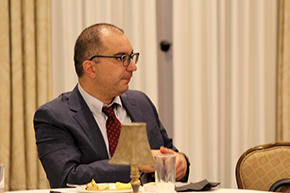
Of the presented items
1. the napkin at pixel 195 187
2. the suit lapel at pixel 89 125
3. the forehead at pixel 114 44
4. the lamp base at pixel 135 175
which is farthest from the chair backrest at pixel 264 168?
the lamp base at pixel 135 175

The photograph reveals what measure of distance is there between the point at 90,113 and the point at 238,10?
1810 mm

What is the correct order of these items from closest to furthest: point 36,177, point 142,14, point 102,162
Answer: point 102,162
point 36,177
point 142,14

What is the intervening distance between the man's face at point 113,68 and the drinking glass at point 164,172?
35.5 inches

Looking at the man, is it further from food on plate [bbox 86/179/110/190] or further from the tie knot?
food on plate [bbox 86/179/110/190]

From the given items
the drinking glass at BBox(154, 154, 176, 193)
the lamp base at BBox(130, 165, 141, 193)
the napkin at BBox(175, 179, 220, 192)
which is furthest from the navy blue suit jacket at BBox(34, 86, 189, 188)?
the lamp base at BBox(130, 165, 141, 193)

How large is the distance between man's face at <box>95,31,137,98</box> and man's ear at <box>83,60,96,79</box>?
24 millimetres

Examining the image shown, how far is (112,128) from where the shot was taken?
1924 mm

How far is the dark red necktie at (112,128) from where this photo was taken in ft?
6.20

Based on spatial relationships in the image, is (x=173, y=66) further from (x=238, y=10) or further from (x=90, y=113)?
(x=90, y=113)

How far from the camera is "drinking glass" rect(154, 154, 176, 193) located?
108 cm

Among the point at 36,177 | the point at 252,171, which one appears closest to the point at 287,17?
the point at 252,171

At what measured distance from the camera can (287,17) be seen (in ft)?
9.73

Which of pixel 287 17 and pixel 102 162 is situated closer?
pixel 102 162

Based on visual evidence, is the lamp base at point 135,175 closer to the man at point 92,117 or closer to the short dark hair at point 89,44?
the man at point 92,117
